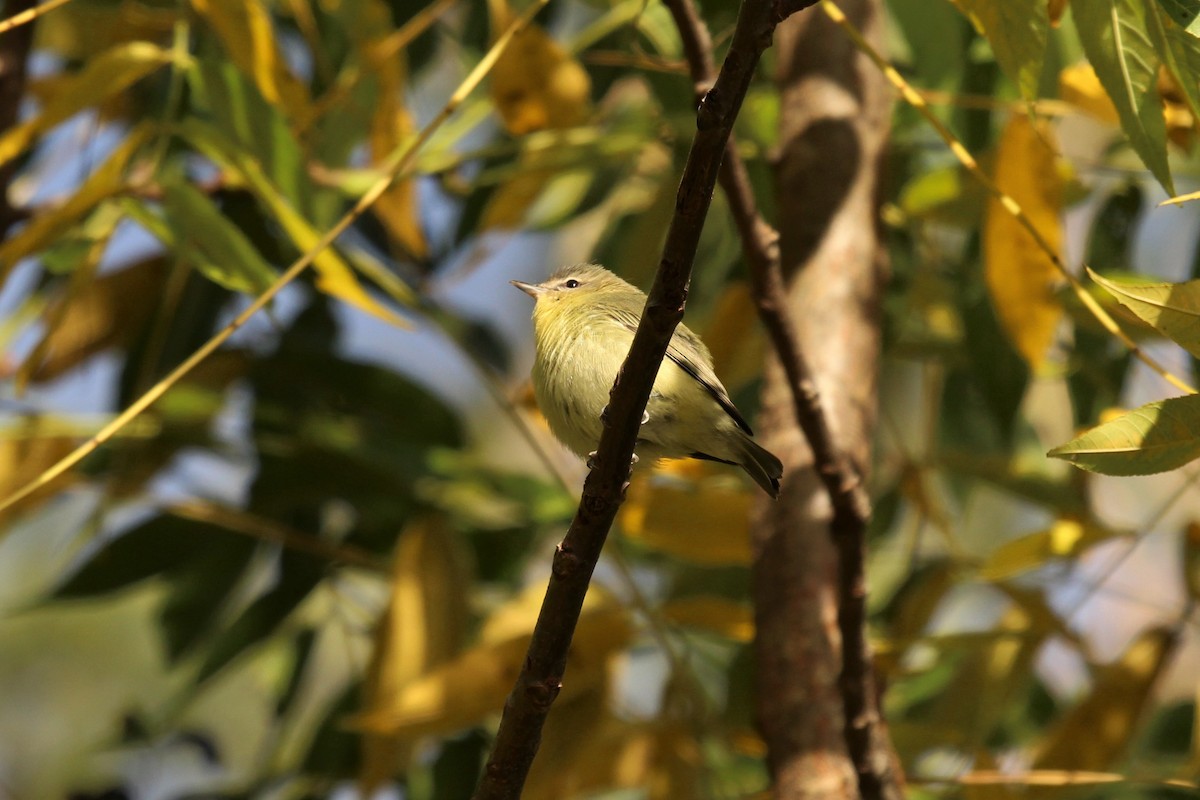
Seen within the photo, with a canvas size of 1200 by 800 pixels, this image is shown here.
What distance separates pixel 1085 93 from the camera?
2648 millimetres

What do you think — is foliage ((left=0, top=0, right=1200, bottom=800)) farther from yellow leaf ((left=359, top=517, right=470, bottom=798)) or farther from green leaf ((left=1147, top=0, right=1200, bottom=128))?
green leaf ((left=1147, top=0, right=1200, bottom=128))

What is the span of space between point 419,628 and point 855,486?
3.49ft

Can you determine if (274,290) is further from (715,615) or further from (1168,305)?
(1168,305)

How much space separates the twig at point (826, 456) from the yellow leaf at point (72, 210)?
44.5 inches

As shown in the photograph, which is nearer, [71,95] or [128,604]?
[71,95]

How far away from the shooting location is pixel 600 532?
1856 millimetres

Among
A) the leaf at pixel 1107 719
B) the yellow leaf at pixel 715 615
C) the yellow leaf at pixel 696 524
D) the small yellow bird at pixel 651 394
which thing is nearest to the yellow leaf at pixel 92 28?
the small yellow bird at pixel 651 394

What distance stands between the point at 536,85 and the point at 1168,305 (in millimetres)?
1784

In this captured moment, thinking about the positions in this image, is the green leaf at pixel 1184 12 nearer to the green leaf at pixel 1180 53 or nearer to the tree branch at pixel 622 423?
the green leaf at pixel 1180 53

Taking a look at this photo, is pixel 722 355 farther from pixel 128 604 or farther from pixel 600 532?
pixel 128 604

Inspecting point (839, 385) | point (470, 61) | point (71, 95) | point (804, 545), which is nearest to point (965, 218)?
point (839, 385)

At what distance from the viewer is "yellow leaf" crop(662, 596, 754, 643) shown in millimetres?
2939

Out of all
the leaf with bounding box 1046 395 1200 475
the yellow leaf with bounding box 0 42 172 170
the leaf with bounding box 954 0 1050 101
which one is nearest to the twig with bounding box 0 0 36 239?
the yellow leaf with bounding box 0 42 172 170

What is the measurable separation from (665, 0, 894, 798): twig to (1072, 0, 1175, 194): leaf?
0.66 metres
